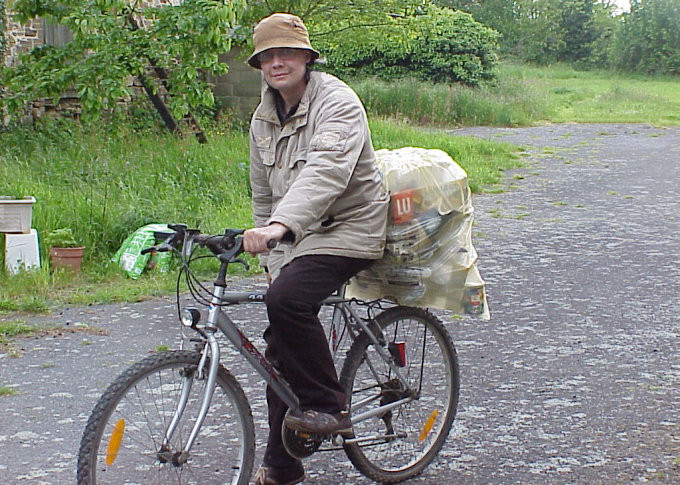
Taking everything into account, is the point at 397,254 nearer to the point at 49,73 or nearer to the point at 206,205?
the point at 206,205

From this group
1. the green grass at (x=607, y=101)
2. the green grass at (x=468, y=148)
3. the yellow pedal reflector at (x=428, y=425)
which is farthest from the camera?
→ the green grass at (x=607, y=101)

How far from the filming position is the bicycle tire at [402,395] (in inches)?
169

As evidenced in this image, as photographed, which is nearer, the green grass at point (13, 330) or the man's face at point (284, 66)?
the man's face at point (284, 66)

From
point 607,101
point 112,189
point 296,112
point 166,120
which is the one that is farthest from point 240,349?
point 607,101

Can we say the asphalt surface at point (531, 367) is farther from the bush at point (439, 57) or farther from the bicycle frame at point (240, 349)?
the bush at point (439, 57)

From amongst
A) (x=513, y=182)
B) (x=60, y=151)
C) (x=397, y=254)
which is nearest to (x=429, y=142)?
(x=513, y=182)

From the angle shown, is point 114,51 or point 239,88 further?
point 239,88

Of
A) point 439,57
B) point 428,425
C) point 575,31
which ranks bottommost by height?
point 428,425

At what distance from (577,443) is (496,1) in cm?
6491

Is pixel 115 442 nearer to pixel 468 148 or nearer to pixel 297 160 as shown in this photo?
pixel 297 160

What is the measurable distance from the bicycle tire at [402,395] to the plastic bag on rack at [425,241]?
0.14m

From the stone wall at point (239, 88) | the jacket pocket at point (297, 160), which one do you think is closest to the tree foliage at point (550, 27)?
the stone wall at point (239, 88)

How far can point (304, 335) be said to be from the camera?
3.71m

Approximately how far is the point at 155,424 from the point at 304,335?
69cm
